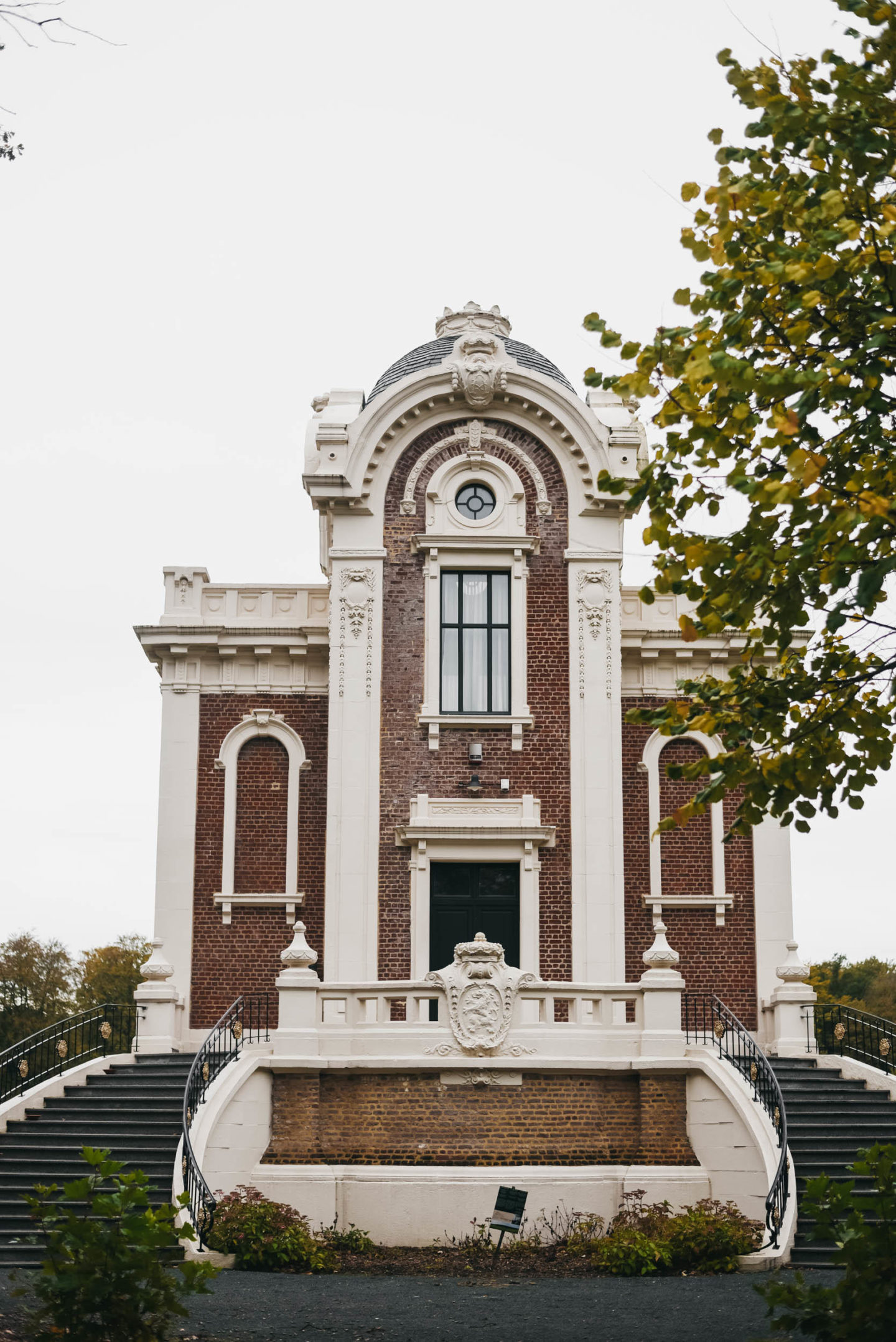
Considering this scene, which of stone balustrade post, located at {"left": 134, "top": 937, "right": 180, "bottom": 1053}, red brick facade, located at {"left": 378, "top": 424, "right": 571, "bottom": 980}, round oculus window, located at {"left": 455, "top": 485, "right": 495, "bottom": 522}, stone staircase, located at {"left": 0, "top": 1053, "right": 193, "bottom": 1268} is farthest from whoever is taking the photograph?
round oculus window, located at {"left": 455, "top": 485, "right": 495, "bottom": 522}

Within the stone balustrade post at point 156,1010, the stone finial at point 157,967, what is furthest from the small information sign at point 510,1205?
the stone finial at point 157,967

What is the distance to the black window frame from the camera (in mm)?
25344

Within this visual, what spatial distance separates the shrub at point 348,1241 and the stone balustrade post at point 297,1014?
6.85ft

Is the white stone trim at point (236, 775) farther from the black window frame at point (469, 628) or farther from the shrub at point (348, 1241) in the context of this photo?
the shrub at point (348, 1241)

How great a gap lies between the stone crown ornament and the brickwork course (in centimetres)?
56

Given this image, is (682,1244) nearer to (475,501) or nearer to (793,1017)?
A: (793,1017)

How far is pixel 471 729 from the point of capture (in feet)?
82.6

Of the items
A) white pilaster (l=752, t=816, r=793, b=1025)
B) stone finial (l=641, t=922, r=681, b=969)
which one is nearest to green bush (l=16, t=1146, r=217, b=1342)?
stone finial (l=641, t=922, r=681, b=969)

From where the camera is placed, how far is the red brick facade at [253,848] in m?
25.2

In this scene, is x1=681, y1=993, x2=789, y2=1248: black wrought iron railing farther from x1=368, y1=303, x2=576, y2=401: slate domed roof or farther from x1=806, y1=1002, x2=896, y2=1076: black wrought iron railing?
x1=368, y1=303, x2=576, y2=401: slate domed roof

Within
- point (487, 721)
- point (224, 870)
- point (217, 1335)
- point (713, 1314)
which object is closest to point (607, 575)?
point (487, 721)

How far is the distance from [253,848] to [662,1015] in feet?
28.4

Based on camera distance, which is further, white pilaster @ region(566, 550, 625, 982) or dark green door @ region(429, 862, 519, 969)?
dark green door @ region(429, 862, 519, 969)

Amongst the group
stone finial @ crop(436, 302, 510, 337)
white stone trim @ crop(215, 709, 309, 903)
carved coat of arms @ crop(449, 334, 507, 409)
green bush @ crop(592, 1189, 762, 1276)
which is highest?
stone finial @ crop(436, 302, 510, 337)
